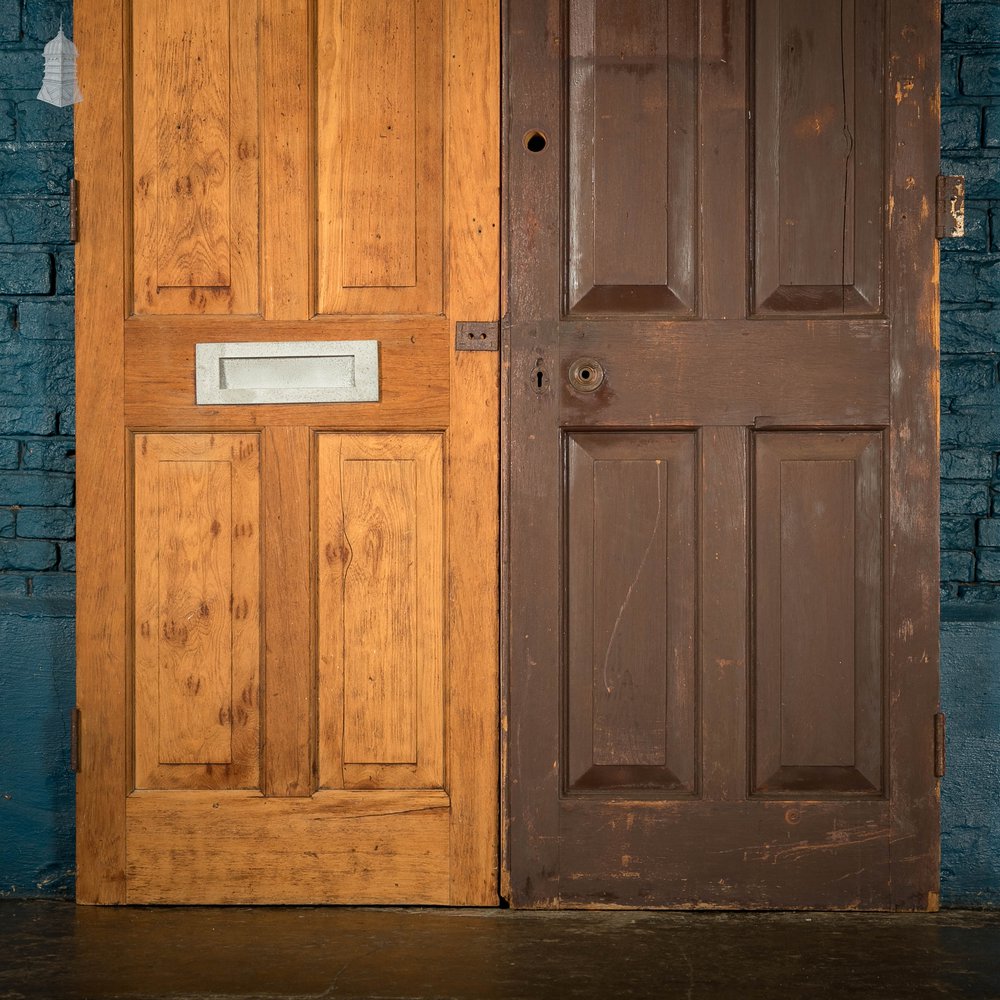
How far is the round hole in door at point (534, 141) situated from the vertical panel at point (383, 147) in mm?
182

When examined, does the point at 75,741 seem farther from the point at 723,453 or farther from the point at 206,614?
the point at 723,453

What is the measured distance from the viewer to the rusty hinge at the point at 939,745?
7.42ft

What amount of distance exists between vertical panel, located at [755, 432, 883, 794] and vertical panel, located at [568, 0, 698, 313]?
18.8 inches

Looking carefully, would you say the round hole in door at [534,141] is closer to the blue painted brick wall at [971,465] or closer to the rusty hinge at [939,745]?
the blue painted brick wall at [971,465]

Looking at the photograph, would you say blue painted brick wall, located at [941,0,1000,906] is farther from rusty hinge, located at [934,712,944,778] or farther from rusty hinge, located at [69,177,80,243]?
rusty hinge, located at [69,177,80,243]

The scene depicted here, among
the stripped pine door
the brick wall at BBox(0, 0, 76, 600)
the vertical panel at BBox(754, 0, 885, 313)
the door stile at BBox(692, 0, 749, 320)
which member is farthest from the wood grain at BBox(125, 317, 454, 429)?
the vertical panel at BBox(754, 0, 885, 313)

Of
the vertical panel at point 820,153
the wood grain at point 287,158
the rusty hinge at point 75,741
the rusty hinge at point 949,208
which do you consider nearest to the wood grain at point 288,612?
the wood grain at point 287,158

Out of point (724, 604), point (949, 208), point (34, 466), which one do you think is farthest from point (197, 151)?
point (949, 208)

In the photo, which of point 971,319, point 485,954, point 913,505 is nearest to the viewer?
point 485,954

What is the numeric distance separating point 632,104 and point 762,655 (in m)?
1.19

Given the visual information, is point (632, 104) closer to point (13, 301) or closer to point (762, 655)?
point (762, 655)

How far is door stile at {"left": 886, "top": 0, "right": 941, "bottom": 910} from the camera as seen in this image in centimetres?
226

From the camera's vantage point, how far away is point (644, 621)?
7.52 ft

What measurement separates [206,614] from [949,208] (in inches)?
70.4
